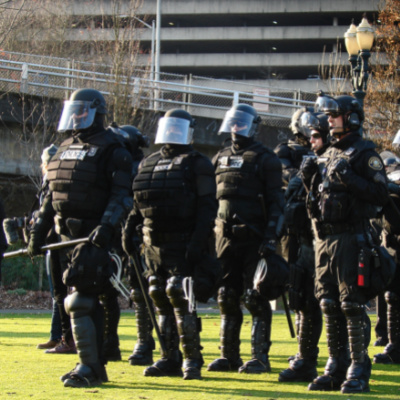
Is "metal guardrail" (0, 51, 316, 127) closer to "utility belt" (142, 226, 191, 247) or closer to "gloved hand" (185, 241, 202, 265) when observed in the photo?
"utility belt" (142, 226, 191, 247)

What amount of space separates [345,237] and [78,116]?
8.27ft

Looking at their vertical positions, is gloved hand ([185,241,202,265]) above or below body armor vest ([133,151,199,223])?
below

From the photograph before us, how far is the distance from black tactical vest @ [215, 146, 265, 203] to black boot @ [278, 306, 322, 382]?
1.26 metres

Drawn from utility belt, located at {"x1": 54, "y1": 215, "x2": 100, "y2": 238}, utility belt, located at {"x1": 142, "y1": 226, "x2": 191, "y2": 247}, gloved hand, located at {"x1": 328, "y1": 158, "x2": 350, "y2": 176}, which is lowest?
utility belt, located at {"x1": 142, "y1": 226, "x2": 191, "y2": 247}

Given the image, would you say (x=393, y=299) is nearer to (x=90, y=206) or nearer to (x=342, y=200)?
(x=342, y=200)

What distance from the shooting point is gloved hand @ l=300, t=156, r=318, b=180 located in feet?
26.0

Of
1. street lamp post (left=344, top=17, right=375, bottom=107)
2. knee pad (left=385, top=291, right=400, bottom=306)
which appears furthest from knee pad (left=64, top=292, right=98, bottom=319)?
street lamp post (left=344, top=17, right=375, bottom=107)

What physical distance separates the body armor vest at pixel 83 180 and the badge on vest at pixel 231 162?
4.94ft

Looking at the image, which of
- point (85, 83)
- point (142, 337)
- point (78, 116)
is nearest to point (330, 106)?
point (78, 116)

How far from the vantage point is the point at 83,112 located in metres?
8.08

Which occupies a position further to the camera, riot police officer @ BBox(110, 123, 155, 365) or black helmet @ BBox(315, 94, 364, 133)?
riot police officer @ BBox(110, 123, 155, 365)

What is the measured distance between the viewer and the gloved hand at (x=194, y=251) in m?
8.20

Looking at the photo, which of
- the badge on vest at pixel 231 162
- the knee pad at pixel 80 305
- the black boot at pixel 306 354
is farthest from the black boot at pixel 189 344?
the badge on vest at pixel 231 162

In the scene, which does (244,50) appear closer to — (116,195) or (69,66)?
(69,66)
